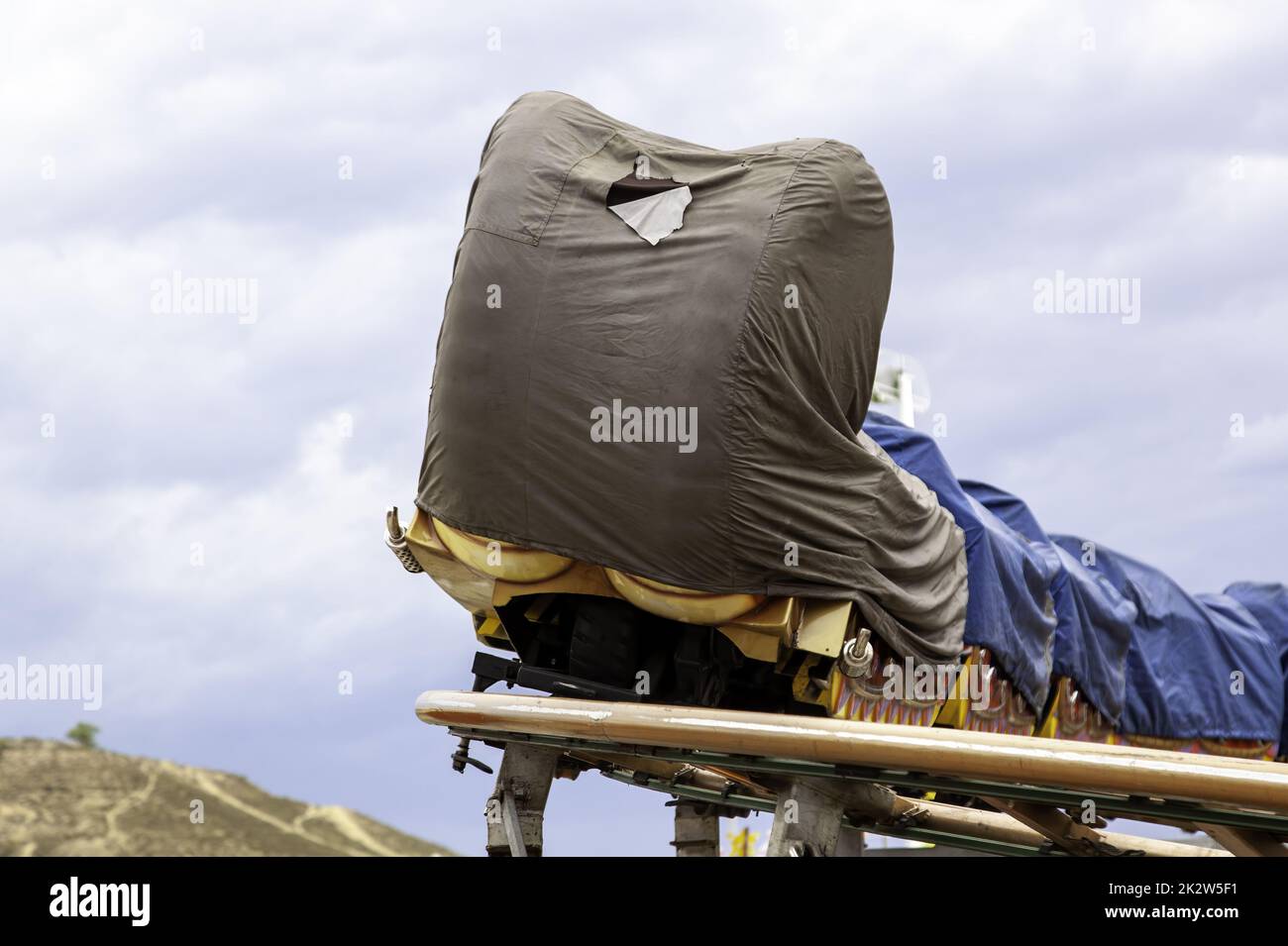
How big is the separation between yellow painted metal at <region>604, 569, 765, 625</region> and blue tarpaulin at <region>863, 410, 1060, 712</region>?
2386mm

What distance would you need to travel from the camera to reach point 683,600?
696cm

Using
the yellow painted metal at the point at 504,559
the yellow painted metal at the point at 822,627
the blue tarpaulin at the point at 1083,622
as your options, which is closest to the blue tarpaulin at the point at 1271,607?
the blue tarpaulin at the point at 1083,622

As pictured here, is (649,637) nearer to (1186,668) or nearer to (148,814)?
(1186,668)

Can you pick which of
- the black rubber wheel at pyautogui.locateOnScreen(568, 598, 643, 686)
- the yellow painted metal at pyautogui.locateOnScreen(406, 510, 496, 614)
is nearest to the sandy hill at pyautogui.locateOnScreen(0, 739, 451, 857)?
the yellow painted metal at pyautogui.locateOnScreen(406, 510, 496, 614)

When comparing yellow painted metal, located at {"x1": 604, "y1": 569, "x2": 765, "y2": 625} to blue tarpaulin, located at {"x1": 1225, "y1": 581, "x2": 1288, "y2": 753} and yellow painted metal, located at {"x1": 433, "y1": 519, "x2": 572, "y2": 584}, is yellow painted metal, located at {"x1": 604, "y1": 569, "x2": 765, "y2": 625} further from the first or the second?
blue tarpaulin, located at {"x1": 1225, "y1": 581, "x2": 1288, "y2": 753}

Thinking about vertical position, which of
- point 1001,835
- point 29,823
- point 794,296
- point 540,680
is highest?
point 794,296

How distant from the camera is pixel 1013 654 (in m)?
9.45

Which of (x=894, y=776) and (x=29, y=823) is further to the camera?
(x=29, y=823)

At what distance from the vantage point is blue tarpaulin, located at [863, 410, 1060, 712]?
8977 mm

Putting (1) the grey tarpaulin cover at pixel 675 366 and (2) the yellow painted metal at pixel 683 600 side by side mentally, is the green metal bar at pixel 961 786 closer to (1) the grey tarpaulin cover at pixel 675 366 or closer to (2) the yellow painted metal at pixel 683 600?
(2) the yellow painted metal at pixel 683 600

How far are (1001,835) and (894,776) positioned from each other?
137 inches

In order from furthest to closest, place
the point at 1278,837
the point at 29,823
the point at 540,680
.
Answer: the point at 29,823 < the point at 540,680 < the point at 1278,837
